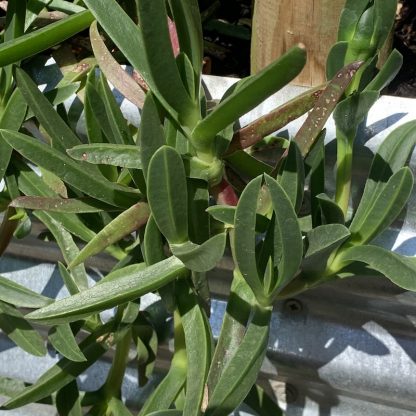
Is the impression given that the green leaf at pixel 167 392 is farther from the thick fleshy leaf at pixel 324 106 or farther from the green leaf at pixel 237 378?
the thick fleshy leaf at pixel 324 106

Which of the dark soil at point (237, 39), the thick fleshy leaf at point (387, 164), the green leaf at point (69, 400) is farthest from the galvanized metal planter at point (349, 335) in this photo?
the dark soil at point (237, 39)

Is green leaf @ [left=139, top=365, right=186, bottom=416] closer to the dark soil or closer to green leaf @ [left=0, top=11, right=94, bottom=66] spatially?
green leaf @ [left=0, top=11, right=94, bottom=66]

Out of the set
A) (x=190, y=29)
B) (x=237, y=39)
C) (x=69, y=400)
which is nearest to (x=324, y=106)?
(x=190, y=29)

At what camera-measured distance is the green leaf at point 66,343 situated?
73cm

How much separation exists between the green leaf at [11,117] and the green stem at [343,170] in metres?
0.37

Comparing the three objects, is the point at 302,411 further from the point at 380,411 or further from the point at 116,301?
the point at 116,301

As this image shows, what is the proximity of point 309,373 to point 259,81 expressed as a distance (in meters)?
0.45

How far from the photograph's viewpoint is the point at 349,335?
830 millimetres

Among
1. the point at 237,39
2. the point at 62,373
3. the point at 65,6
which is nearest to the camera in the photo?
the point at 62,373

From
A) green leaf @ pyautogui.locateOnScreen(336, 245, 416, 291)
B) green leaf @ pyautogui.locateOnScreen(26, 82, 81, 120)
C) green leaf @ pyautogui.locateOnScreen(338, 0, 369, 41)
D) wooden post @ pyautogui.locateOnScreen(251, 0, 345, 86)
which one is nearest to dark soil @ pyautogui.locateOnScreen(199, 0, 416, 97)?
wooden post @ pyautogui.locateOnScreen(251, 0, 345, 86)

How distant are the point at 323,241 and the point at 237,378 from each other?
0.15 meters

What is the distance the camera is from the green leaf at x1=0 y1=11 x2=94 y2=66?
0.72 meters

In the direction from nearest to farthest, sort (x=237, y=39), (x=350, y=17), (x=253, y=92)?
(x=253, y=92), (x=350, y=17), (x=237, y=39)

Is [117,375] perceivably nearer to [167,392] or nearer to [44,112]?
[167,392]
